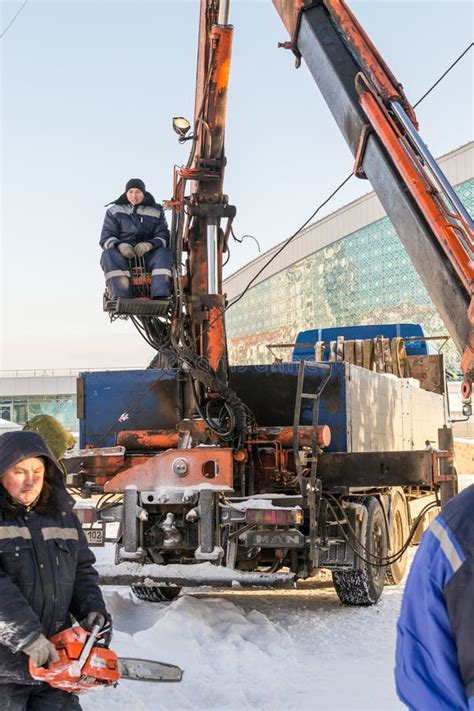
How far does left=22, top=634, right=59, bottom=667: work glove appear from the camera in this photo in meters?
3.02

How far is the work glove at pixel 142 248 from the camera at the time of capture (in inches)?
307

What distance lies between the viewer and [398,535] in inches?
371

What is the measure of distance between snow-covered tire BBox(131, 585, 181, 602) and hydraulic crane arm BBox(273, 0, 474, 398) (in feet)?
15.8

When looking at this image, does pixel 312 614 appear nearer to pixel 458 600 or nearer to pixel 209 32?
pixel 209 32

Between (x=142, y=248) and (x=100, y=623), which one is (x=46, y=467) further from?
(x=142, y=248)

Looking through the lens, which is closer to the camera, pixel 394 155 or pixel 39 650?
pixel 39 650

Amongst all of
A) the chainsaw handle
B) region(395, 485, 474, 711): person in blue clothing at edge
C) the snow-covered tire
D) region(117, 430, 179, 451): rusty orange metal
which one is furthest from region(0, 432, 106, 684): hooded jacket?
the snow-covered tire

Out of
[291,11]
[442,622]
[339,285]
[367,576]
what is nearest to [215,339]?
[367,576]

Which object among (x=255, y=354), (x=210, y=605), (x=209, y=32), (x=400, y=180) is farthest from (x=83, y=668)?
(x=255, y=354)

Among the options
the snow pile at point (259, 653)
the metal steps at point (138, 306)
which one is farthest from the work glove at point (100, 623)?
the metal steps at point (138, 306)

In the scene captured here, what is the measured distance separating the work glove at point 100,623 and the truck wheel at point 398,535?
591 cm

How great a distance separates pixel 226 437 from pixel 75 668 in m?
4.69

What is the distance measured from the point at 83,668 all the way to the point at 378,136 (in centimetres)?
388

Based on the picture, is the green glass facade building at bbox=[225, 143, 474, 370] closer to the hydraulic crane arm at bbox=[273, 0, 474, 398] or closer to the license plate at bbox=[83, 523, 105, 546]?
the license plate at bbox=[83, 523, 105, 546]
